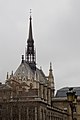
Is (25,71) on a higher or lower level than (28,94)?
higher

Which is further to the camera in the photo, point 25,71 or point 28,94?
point 25,71

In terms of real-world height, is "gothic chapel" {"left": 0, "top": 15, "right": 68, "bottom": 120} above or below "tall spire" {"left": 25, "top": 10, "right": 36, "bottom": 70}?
below

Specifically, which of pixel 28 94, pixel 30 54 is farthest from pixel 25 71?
pixel 28 94

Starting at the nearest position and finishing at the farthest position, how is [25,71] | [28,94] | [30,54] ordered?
1. [28,94]
2. [25,71]
3. [30,54]

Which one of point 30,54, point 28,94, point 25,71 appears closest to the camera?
point 28,94

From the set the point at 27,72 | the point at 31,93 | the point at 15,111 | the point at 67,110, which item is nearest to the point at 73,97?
the point at 15,111

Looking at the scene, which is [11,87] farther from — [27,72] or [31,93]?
[27,72]

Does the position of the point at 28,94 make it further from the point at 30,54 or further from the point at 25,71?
the point at 30,54

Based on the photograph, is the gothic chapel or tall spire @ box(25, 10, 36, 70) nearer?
the gothic chapel

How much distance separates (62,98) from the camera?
109 metres

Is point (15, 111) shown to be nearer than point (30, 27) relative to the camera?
Yes

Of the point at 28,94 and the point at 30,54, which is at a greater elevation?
the point at 30,54

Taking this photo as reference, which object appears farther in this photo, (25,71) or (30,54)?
(30,54)

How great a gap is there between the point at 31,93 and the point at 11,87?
5.89 meters
